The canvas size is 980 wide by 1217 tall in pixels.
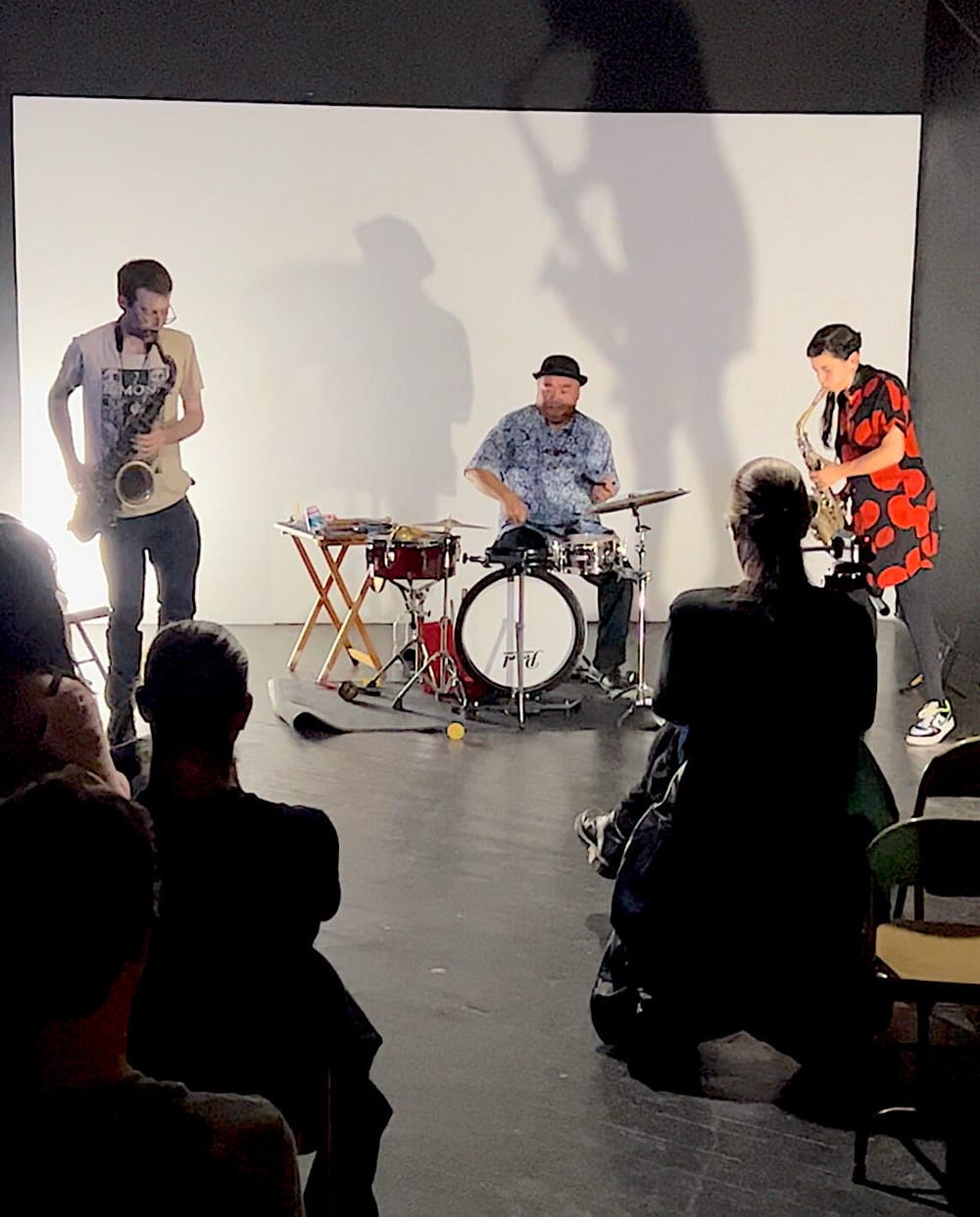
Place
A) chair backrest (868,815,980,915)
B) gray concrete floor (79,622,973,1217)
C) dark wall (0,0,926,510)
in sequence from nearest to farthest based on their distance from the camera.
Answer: gray concrete floor (79,622,973,1217) → chair backrest (868,815,980,915) → dark wall (0,0,926,510)

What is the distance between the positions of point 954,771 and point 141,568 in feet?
10.0

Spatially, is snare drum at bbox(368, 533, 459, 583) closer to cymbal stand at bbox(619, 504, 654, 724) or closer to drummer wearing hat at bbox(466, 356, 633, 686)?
drummer wearing hat at bbox(466, 356, 633, 686)

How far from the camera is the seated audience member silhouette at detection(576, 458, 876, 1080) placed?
2787 millimetres

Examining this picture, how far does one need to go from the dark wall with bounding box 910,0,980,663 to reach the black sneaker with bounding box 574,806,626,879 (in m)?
3.15

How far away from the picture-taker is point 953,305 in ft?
23.6

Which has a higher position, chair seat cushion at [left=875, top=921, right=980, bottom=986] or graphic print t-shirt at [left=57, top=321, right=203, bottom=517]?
graphic print t-shirt at [left=57, top=321, right=203, bottom=517]

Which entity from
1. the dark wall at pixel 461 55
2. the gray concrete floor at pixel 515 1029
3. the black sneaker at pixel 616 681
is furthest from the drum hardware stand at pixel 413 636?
the dark wall at pixel 461 55

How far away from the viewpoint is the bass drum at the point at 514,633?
19.2 feet

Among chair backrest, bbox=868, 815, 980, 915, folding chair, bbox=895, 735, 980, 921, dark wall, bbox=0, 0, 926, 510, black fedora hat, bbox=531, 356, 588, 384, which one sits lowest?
chair backrest, bbox=868, 815, 980, 915

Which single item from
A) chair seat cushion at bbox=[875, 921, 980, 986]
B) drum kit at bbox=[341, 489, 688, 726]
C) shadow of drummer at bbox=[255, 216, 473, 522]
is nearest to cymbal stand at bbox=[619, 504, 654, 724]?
drum kit at bbox=[341, 489, 688, 726]

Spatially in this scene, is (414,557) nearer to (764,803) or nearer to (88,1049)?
(764,803)

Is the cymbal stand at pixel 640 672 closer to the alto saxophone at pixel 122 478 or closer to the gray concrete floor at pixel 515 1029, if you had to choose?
the gray concrete floor at pixel 515 1029

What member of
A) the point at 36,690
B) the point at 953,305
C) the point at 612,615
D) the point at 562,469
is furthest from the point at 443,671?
the point at 36,690

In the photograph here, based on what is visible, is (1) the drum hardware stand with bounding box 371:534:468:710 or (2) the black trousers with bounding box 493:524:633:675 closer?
(1) the drum hardware stand with bounding box 371:534:468:710
